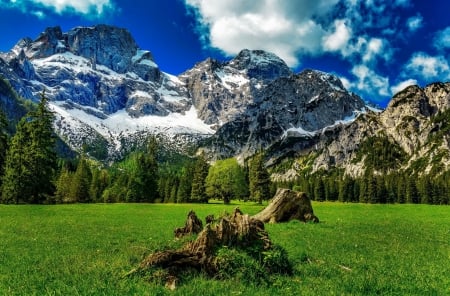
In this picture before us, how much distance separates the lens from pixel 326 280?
43.9 feet

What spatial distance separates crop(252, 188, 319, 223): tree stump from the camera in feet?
121

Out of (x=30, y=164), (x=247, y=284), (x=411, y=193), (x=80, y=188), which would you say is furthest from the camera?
(x=411, y=193)

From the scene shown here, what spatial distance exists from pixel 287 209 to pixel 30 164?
177 feet

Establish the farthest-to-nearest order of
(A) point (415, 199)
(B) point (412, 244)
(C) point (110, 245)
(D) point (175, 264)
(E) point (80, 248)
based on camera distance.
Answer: (A) point (415, 199), (B) point (412, 244), (C) point (110, 245), (E) point (80, 248), (D) point (175, 264)

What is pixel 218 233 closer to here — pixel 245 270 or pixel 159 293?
pixel 245 270

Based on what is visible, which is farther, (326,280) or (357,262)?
(357,262)

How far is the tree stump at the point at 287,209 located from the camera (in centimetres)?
→ 3678

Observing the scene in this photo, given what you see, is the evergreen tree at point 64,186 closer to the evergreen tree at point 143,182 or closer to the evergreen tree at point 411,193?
the evergreen tree at point 143,182

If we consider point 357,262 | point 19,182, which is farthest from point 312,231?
point 19,182

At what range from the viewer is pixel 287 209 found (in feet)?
122

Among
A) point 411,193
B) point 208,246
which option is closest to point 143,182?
point 208,246

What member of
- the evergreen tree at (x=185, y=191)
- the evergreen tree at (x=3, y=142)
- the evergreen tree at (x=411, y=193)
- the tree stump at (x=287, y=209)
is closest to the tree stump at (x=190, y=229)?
the tree stump at (x=287, y=209)

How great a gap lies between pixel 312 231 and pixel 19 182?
194 feet

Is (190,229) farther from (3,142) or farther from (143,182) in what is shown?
(143,182)
